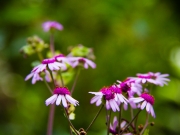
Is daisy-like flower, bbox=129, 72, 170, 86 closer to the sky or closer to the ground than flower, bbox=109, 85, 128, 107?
closer to the sky

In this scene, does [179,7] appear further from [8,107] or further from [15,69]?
[8,107]

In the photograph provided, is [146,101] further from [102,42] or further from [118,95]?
[102,42]

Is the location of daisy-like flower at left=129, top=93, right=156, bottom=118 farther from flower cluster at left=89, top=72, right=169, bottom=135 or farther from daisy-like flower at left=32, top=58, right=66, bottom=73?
daisy-like flower at left=32, top=58, right=66, bottom=73

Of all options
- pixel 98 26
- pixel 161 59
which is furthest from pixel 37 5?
pixel 161 59

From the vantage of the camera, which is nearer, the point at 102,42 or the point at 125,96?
the point at 125,96

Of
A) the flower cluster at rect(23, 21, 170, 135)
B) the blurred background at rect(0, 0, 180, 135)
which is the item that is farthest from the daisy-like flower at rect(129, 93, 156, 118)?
the blurred background at rect(0, 0, 180, 135)

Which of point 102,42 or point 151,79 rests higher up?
point 102,42

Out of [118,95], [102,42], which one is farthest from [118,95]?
[102,42]

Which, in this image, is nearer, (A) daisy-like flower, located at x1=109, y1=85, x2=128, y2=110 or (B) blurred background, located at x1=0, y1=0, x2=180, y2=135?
(A) daisy-like flower, located at x1=109, y1=85, x2=128, y2=110
